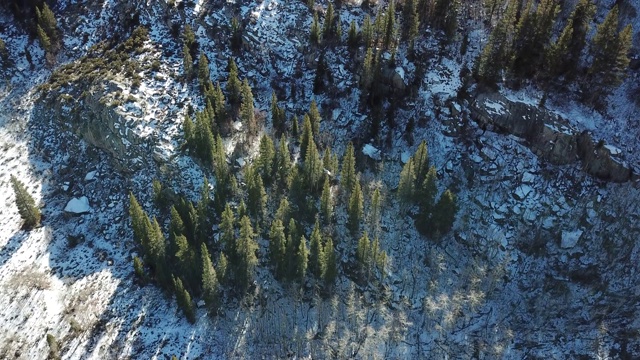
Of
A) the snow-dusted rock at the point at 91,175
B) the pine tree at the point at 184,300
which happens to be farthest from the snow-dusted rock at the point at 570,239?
the snow-dusted rock at the point at 91,175

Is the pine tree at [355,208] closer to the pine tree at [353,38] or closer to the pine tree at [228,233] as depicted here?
the pine tree at [228,233]

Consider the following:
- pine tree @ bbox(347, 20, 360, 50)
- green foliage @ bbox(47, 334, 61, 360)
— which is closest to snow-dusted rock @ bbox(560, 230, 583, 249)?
pine tree @ bbox(347, 20, 360, 50)

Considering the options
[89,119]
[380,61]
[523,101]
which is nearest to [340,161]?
[380,61]

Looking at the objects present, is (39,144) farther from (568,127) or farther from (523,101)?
(568,127)

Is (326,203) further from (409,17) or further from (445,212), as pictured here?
(409,17)

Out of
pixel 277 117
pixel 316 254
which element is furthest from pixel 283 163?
pixel 316 254

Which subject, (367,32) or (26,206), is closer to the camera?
(26,206)
